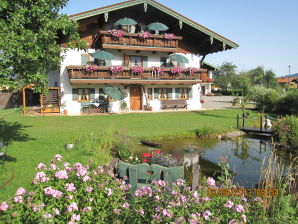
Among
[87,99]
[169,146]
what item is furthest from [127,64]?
[169,146]

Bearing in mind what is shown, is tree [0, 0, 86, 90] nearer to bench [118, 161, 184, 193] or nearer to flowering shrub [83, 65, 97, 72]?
bench [118, 161, 184, 193]

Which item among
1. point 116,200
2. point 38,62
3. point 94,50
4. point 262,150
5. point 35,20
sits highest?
point 94,50

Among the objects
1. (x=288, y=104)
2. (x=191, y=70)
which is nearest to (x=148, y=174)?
(x=191, y=70)

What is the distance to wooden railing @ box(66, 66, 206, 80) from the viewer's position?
23.1 metres

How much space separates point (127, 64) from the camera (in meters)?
26.6

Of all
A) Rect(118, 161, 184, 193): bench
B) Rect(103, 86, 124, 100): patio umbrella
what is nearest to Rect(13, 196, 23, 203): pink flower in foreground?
Rect(118, 161, 184, 193): bench

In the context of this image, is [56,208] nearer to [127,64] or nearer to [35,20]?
[35,20]

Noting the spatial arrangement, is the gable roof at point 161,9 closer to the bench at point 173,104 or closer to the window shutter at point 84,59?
the window shutter at point 84,59

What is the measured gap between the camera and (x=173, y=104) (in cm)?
2833

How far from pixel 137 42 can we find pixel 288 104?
53.8 ft

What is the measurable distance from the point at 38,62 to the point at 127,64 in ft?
60.5

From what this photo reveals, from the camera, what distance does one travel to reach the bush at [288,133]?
12734 mm

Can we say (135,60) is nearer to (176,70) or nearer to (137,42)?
(137,42)

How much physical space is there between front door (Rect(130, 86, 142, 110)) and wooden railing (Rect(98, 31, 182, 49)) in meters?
4.58
